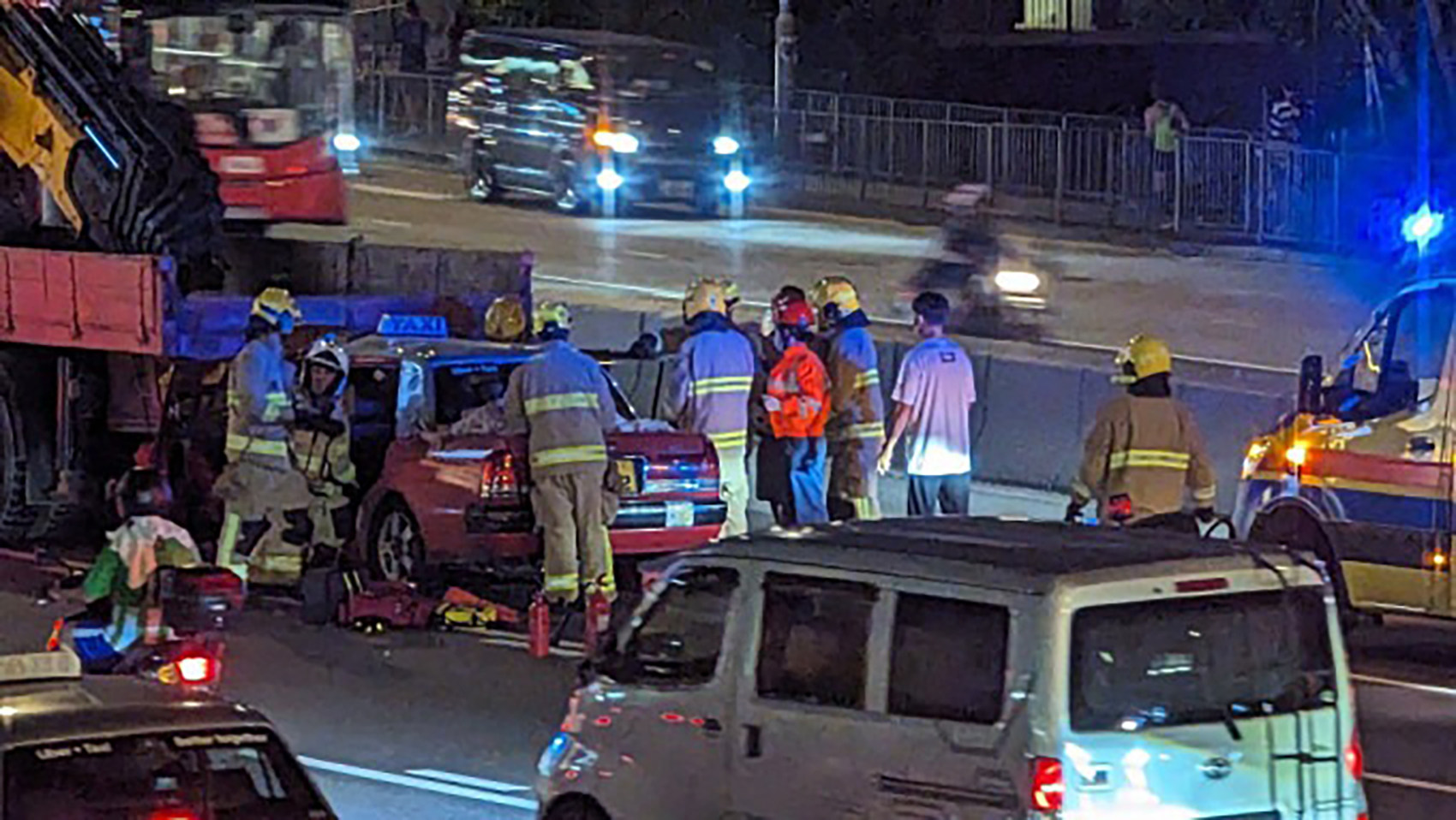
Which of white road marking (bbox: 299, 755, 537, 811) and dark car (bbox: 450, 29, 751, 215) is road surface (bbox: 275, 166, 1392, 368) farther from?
white road marking (bbox: 299, 755, 537, 811)

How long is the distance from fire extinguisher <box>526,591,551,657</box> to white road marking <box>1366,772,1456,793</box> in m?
4.45

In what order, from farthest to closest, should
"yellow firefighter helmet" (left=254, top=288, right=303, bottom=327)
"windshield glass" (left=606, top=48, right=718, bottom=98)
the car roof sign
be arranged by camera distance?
"windshield glass" (left=606, top=48, right=718, bottom=98) → "yellow firefighter helmet" (left=254, top=288, right=303, bottom=327) → the car roof sign

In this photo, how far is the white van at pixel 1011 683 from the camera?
749cm

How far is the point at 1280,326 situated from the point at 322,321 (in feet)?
41.7

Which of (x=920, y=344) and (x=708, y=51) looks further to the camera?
(x=708, y=51)

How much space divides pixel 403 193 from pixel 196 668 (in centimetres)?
3092

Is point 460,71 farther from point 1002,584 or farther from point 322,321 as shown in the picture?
point 1002,584

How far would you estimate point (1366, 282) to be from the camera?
30.2 m

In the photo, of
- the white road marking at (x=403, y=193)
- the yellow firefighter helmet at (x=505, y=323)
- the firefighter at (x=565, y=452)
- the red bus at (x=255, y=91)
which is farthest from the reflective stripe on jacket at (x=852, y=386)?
the white road marking at (x=403, y=193)

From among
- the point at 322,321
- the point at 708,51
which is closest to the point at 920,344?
the point at 322,321

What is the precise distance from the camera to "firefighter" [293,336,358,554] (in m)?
14.9

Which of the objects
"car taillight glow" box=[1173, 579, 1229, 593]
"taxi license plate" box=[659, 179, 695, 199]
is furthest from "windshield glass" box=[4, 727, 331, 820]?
"taxi license plate" box=[659, 179, 695, 199]

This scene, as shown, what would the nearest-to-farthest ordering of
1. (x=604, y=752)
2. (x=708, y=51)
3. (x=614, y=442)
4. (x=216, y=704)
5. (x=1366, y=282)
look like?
(x=216, y=704) → (x=604, y=752) → (x=614, y=442) → (x=1366, y=282) → (x=708, y=51)

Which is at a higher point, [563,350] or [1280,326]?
[563,350]
